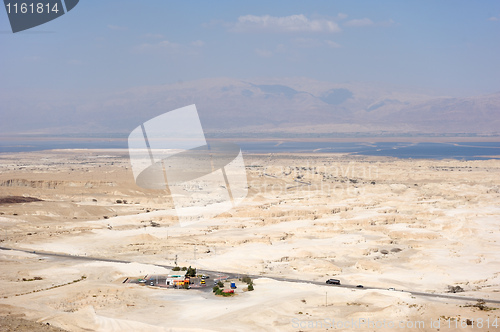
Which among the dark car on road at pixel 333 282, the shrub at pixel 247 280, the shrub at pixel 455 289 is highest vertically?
the shrub at pixel 247 280

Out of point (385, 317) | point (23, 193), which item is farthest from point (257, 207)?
point (385, 317)

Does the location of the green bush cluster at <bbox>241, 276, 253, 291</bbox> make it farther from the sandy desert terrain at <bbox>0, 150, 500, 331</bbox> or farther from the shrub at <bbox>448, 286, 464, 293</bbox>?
the shrub at <bbox>448, 286, 464, 293</bbox>

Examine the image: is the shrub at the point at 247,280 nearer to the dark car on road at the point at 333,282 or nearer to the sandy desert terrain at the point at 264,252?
the sandy desert terrain at the point at 264,252

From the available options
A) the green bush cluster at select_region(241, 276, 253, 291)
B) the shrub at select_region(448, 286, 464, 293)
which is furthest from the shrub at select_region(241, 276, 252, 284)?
the shrub at select_region(448, 286, 464, 293)

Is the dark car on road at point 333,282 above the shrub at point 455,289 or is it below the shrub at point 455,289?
above

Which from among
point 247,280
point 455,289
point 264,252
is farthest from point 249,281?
point 264,252

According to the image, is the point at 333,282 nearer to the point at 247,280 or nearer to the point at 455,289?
the point at 247,280

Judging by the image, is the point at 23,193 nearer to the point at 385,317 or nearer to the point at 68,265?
the point at 68,265

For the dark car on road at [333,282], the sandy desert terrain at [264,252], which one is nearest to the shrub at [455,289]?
the sandy desert terrain at [264,252]

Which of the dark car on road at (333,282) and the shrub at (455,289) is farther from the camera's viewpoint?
the dark car on road at (333,282)
